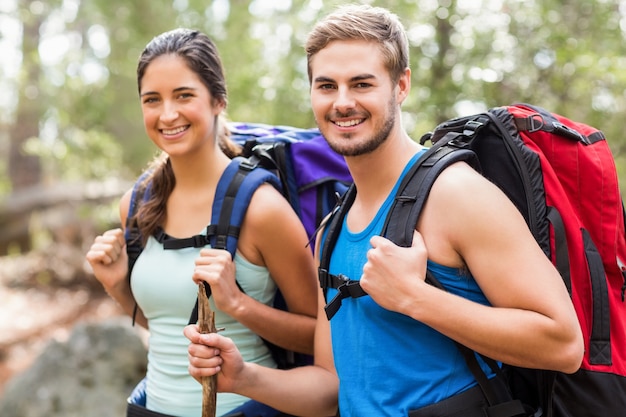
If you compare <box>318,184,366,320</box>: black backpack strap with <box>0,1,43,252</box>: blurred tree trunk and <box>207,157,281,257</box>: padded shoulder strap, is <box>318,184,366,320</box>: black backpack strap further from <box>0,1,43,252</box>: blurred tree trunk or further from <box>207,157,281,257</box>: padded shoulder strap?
<box>0,1,43,252</box>: blurred tree trunk

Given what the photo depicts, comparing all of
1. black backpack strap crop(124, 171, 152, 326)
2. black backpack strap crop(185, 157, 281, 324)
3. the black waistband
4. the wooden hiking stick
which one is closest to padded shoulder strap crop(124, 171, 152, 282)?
black backpack strap crop(124, 171, 152, 326)

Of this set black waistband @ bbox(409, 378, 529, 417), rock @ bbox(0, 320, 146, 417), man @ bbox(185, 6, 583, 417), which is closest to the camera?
man @ bbox(185, 6, 583, 417)

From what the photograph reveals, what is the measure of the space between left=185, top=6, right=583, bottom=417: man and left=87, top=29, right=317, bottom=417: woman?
0.24 m

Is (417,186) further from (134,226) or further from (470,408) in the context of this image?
(134,226)

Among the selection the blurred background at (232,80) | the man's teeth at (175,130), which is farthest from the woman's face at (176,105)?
the blurred background at (232,80)

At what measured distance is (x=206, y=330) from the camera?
Answer: 227cm

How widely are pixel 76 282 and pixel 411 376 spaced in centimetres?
1019

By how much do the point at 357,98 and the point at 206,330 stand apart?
911mm

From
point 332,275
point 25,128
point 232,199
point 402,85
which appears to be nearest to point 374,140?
point 402,85

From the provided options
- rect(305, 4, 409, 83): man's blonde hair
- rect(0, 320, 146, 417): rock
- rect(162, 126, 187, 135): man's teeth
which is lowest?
rect(0, 320, 146, 417): rock

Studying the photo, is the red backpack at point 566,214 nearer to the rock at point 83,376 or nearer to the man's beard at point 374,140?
the man's beard at point 374,140

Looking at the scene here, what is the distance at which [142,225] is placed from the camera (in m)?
2.96

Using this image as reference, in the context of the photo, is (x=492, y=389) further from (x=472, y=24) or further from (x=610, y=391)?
(x=472, y=24)

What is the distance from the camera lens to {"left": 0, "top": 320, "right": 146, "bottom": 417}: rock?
5.34 meters
